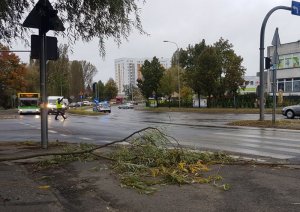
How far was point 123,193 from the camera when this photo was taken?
6.33 metres

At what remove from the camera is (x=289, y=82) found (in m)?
71.1

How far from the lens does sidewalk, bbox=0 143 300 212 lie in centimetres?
570

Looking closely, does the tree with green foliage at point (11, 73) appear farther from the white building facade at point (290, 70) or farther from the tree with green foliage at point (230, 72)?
the white building facade at point (290, 70)

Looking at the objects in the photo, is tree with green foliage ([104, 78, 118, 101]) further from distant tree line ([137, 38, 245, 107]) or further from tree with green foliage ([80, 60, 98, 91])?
distant tree line ([137, 38, 245, 107])

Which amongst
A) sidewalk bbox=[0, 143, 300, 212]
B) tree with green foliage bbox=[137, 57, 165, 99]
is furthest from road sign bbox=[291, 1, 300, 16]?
tree with green foliage bbox=[137, 57, 165, 99]

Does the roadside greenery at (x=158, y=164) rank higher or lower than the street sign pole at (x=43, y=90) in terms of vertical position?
lower

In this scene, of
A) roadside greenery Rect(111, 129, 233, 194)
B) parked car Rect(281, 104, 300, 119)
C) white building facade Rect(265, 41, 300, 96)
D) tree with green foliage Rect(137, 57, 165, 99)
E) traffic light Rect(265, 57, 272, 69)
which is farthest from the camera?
tree with green foliage Rect(137, 57, 165, 99)

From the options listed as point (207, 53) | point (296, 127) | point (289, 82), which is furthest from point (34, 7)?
point (289, 82)

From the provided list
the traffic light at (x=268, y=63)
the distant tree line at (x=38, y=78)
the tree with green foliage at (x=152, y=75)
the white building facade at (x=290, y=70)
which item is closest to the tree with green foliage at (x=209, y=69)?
the white building facade at (x=290, y=70)

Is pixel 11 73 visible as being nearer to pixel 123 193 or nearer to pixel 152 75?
pixel 152 75

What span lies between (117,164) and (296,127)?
1446cm

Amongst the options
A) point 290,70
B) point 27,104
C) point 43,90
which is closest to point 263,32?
point 43,90

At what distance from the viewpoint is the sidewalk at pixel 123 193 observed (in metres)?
5.70

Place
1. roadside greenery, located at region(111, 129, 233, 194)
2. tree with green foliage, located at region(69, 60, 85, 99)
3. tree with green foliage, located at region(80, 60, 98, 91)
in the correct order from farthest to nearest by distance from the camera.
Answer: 1. tree with green foliage, located at region(80, 60, 98, 91)
2. tree with green foliage, located at region(69, 60, 85, 99)
3. roadside greenery, located at region(111, 129, 233, 194)
